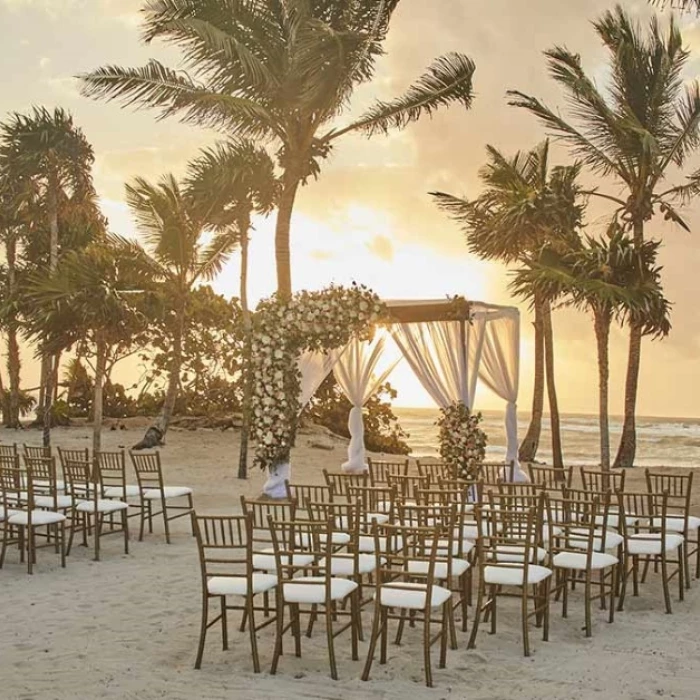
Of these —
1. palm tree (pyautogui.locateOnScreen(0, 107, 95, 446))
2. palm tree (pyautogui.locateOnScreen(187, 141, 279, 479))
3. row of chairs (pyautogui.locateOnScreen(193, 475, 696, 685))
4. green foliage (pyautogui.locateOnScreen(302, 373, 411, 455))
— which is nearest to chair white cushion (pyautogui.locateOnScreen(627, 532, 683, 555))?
row of chairs (pyautogui.locateOnScreen(193, 475, 696, 685))

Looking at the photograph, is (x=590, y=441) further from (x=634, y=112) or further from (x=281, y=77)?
(x=281, y=77)

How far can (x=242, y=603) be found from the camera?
269 inches

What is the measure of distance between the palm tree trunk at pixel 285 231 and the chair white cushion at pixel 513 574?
10.2m

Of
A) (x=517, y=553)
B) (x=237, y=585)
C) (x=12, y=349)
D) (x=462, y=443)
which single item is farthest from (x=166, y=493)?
(x=12, y=349)

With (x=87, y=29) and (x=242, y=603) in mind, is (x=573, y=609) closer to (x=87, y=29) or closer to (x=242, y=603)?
(x=242, y=603)

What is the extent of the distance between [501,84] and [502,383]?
7.79 m

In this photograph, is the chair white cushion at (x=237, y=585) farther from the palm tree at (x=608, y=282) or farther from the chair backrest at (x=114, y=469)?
the palm tree at (x=608, y=282)

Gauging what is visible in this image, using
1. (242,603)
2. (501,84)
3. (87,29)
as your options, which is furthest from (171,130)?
(242,603)

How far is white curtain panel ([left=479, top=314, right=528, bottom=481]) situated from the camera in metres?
12.9

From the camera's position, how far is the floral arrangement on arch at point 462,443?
12.3 metres

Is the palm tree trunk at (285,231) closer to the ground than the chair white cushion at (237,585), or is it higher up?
higher up

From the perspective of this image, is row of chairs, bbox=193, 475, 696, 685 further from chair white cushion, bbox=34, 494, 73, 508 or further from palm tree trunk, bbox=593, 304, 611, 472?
palm tree trunk, bbox=593, 304, 611, 472

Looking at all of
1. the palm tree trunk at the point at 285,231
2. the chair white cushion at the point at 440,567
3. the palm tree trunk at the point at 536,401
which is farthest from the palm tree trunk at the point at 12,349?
the chair white cushion at the point at 440,567

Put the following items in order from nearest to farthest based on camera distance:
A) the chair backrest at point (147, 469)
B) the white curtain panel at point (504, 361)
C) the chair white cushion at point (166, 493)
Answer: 1. the chair backrest at point (147, 469)
2. the chair white cushion at point (166, 493)
3. the white curtain panel at point (504, 361)
